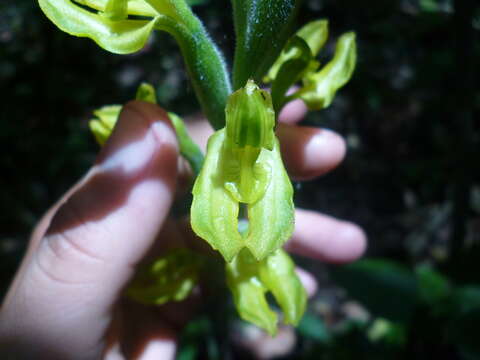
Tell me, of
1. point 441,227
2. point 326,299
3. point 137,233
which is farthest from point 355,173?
point 137,233

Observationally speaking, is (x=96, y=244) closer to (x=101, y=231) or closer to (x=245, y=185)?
(x=101, y=231)

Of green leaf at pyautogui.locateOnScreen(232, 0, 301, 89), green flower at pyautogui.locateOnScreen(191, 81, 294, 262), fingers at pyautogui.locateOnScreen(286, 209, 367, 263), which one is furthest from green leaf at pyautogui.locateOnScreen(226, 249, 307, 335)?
fingers at pyautogui.locateOnScreen(286, 209, 367, 263)

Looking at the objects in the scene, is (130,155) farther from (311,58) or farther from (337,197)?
(337,197)

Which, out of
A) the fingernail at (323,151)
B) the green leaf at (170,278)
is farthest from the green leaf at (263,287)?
the fingernail at (323,151)

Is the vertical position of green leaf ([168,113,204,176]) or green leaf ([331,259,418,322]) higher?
green leaf ([168,113,204,176])

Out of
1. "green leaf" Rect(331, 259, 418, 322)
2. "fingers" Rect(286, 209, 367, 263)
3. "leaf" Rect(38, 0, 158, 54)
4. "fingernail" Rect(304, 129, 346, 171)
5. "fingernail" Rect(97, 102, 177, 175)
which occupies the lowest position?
"green leaf" Rect(331, 259, 418, 322)

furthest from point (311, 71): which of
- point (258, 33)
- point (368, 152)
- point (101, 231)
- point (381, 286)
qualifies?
point (368, 152)

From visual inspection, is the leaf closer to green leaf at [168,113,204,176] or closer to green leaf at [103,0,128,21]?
green leaf at [103,0,128,21]
